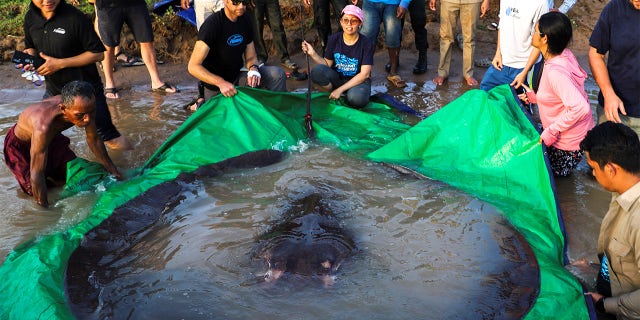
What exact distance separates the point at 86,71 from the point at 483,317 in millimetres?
3656

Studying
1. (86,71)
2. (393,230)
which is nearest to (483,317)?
(393,230)

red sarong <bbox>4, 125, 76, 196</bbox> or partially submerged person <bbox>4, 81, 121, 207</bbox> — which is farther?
red sarong <bbox>4, 125, 76, 196</bbox>

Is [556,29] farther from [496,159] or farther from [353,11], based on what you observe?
[353,11]

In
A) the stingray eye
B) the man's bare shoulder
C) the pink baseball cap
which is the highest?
the pink baseball cap

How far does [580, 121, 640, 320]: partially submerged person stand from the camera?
253 cm

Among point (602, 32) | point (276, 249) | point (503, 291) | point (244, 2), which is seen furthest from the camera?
point (244, 2)

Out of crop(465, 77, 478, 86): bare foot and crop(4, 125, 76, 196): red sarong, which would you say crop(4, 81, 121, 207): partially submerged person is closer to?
crop(4, 125, 76, 196): red sarong

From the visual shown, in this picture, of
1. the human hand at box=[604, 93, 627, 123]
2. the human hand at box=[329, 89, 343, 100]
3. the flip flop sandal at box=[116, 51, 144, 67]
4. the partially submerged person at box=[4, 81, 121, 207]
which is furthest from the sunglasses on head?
the flip flop sandal at box=[116, 51, 144, 67]

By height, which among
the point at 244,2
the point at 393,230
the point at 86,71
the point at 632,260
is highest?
the point at 244,2

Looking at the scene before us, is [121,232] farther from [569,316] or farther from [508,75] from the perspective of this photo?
[508,75]

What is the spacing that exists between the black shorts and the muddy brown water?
1.76m

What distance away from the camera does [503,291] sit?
9.80 ft

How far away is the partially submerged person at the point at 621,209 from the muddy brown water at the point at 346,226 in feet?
1.89

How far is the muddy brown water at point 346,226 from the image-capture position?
293 centimetres
